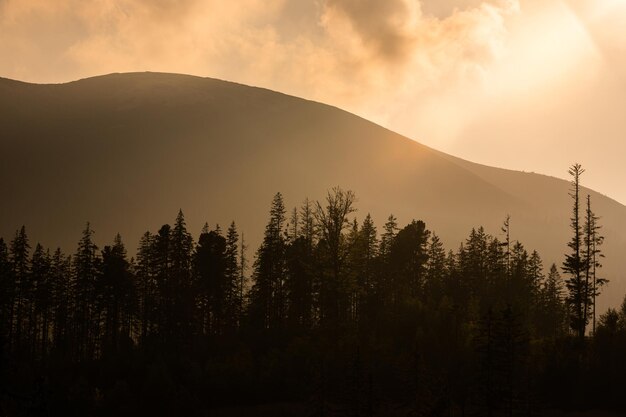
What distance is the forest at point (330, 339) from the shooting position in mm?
37969

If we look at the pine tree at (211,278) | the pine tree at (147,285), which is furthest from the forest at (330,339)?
the pine tree at (147,285)

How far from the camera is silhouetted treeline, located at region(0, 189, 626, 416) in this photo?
3762cm

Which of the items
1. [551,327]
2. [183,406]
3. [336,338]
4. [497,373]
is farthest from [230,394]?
[551,327]

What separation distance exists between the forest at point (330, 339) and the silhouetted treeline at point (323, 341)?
0.17m

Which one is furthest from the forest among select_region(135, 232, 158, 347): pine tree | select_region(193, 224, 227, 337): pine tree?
select_region(135, 232, 158, 347): pine tree

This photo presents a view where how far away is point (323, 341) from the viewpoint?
5034 cm

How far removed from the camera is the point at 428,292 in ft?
223

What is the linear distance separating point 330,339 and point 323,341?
71cm

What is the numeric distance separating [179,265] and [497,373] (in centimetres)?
4406

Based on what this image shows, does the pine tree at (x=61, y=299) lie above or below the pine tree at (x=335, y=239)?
below

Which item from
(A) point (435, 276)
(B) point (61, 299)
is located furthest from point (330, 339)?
(B) point (61, 299)

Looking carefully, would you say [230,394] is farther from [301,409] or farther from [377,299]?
[377,299]

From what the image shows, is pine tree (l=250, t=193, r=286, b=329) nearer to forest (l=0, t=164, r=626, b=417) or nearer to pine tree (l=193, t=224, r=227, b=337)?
forest (l=0, t=164, r=626, b=417)

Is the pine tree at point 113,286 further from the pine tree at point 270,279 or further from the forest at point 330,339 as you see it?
the pine tree at point 270,279
